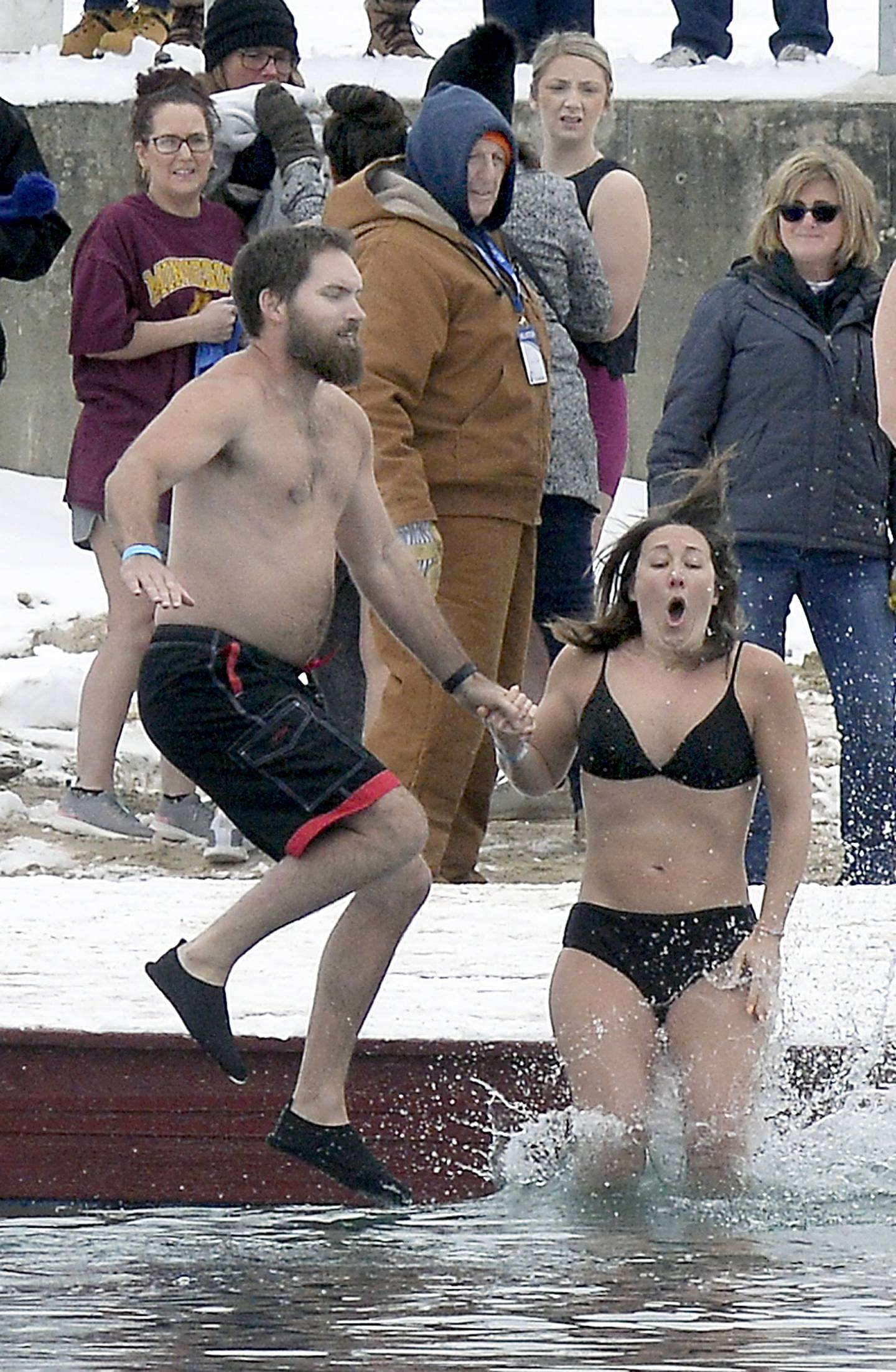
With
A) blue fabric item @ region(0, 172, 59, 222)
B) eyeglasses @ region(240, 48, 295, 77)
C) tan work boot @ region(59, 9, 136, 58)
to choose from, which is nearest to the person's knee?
blue fabric item @ region(0, 172, 59, 222)

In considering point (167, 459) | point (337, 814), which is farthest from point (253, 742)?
point (167, 459)

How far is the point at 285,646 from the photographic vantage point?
4.95 meters

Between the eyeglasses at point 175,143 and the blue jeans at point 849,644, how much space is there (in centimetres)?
181

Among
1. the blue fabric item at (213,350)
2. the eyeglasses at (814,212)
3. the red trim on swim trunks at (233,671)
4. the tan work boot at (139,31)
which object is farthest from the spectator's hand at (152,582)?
the tan work boot at (139,31)

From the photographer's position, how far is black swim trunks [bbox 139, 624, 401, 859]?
15.6ft

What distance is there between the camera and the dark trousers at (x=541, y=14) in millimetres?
10430

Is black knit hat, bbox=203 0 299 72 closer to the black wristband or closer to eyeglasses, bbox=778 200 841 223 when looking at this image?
eyeglasses, bbox=778 200 841 223

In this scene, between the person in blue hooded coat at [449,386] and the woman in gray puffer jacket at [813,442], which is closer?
the person in blue hooded coat at [449,386]

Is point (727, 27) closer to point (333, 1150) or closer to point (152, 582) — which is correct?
point (152, 582)

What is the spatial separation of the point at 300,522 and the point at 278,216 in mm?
2600

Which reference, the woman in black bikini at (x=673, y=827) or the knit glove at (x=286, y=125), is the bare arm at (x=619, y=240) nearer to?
the knit glove at (x=286, y=125)

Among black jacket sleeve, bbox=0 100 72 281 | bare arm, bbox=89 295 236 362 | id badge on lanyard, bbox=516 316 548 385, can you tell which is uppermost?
black jacket sleeve, bbox=0 100 72 281

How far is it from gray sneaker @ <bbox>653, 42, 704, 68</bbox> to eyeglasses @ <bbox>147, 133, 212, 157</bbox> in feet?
15.2

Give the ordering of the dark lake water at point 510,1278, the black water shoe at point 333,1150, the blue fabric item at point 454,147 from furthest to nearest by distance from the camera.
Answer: the blue fabric item at point 454,147 < the black water shoe at point 333,1150 < the dark lake water at point 510,1278
